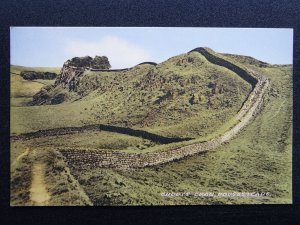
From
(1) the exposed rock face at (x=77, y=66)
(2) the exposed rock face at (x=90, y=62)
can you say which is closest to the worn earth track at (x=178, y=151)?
(1) the exposed rock face at (x=77, y=66)

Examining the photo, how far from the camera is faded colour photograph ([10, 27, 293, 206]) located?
681 centimetres

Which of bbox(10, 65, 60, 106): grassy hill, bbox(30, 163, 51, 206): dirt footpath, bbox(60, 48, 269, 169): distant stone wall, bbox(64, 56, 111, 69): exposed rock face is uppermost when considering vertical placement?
bbox(64, 56, 111, 69): exposed rock face

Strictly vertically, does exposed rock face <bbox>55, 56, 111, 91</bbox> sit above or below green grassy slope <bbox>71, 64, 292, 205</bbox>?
above

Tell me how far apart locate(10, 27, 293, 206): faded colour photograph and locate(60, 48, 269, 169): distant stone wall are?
0.01m

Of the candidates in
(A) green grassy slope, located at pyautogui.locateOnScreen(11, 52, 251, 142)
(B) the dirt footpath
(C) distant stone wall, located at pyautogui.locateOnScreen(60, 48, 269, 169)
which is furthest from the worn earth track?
(B) the dirt footpath

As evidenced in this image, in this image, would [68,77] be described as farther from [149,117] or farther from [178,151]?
[178,151]

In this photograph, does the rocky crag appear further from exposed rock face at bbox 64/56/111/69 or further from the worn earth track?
the worn earth track

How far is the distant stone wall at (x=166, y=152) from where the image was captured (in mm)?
6887

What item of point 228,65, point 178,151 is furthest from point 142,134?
point 228,65

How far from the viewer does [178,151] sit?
7020 mm

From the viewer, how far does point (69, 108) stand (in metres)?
6.98

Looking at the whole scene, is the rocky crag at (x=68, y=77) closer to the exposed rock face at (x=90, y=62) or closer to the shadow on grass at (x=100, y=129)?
the exposed rock face at (x=90, y=62)

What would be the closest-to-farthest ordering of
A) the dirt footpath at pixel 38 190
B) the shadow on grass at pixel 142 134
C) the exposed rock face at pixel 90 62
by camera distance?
1. the dirt footpath at pixel 38 190
2. the exposed rock face at pixel 90 62
3. the shadow on grass at pixel 142 134
